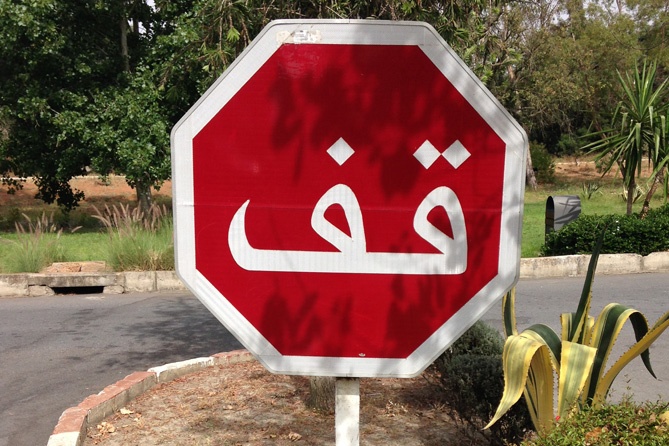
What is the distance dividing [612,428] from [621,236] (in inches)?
390

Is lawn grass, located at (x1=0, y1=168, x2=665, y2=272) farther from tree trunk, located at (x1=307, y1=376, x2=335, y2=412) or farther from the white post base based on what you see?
the white post base

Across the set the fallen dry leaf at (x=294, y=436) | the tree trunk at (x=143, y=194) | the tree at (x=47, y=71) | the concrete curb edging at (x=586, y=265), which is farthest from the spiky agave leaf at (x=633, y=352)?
the tree trunk at (x=143, y=194)

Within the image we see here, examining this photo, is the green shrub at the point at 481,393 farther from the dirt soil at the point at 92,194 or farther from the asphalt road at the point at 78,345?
the dirt soil at the point at 92,194

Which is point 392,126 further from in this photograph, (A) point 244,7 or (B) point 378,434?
(A) point 244,7

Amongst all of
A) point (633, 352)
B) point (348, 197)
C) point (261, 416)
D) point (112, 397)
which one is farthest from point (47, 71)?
point (348, 197)

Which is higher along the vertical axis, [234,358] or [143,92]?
[143,92]

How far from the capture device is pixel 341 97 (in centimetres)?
145

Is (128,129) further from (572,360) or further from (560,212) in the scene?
(572,360)

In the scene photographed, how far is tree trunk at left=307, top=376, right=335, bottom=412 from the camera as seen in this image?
450 centimetres

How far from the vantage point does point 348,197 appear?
1478 mm

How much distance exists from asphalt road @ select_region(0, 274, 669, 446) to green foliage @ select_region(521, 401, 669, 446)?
6.69 feet

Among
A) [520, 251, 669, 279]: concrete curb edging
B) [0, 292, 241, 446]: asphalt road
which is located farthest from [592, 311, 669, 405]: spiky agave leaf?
[520, 251, 669, 279]: concrete curb edging

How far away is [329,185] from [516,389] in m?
1.21

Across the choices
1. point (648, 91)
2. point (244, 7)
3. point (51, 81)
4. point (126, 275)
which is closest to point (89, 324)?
point (126, 275)
